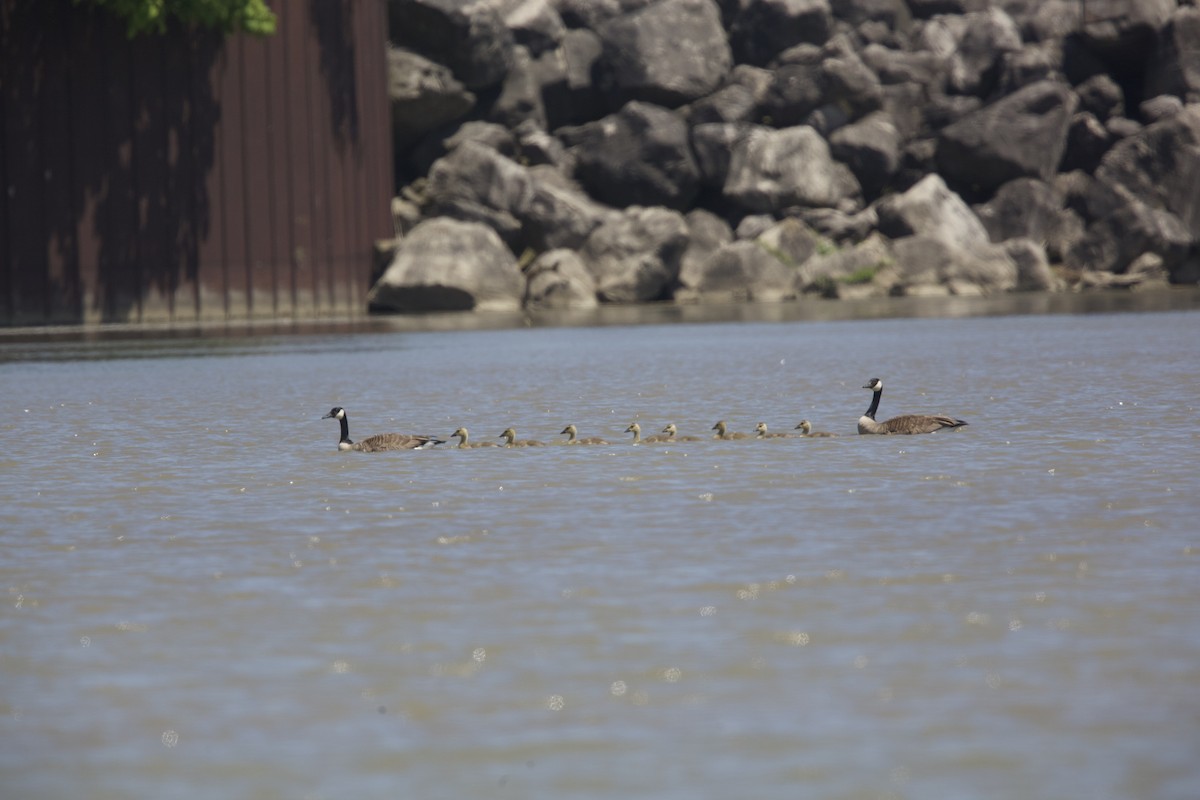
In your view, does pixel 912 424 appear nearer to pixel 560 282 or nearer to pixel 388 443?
pixel 388 443

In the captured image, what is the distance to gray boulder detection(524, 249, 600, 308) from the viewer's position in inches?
2056

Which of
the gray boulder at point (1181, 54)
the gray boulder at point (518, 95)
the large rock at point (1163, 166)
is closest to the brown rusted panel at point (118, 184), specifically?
the gray boulder at point (518, 95)

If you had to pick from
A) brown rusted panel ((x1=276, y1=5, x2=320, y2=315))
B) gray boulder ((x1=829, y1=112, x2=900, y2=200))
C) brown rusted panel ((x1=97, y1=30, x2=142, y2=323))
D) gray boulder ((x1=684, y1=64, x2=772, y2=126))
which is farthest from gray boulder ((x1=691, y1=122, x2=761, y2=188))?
brown rusted panel ((x1=97, y1=30, x2=142, y2=323))

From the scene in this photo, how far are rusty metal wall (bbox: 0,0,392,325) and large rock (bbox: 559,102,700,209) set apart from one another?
31.0ft

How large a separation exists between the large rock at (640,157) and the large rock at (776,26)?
636 centimetres

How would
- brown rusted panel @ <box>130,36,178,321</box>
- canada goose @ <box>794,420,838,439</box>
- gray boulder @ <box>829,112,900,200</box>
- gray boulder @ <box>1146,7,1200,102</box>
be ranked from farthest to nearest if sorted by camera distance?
gray boulder @ <box>1146,7,1200,102</box> → gray boulder @ <box>829,112,900,200</box> → brown rusted panel @ <box>130,36,178,321</box> → canada goose @ <box>794,420,838,439</box>

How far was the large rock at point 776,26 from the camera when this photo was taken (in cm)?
6053

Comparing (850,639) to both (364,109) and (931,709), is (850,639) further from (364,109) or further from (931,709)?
(364,109)

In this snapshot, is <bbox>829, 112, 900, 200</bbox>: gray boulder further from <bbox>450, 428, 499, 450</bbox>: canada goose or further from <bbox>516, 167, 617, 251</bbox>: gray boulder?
<bbox>450, 428, 499, 450</bbox>: canada goose

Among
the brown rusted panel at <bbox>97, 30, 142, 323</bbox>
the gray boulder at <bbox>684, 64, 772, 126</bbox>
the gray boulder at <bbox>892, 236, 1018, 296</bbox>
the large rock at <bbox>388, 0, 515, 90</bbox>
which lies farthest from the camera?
the gray boulder at <bbox>684, 64, 772, 126</bbox>

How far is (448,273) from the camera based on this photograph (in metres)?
49.1

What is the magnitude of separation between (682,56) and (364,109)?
13.7 meters

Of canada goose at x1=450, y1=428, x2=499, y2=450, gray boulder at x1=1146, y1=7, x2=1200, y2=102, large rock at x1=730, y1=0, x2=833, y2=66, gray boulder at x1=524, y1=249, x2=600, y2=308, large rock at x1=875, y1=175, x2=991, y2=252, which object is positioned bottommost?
canada goose at x1=450, y1=428, x2=499, y2=450

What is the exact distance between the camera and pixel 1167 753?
6520mm
